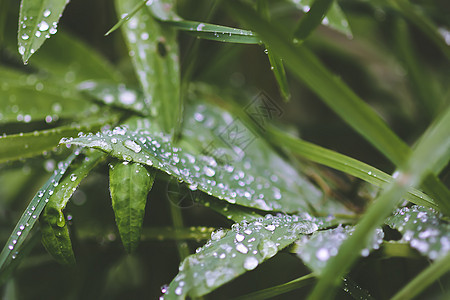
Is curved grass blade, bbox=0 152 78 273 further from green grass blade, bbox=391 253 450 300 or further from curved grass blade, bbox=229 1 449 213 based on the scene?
green grass blade, bbox=391 253 450 300

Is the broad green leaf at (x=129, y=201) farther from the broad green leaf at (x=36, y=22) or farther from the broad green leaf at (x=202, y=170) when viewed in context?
the broad green leaf at (x=36, y=22)

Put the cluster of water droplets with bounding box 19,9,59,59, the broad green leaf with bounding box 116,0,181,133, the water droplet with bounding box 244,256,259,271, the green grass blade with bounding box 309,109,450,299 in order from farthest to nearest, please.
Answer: the broad green leaf with bounding box 116,0,181,133 → the cluster of water droplets with bounding box 19,9,59,59 → the water droplet with bounding box 244,256,259,271 → the green grass blade with bounding box 309,109,450,299

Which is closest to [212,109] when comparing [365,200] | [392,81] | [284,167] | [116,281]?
[284,167]

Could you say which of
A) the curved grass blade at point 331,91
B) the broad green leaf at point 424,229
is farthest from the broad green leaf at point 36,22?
the broad green leaf at point 424,229

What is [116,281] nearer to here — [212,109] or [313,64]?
[212,109]

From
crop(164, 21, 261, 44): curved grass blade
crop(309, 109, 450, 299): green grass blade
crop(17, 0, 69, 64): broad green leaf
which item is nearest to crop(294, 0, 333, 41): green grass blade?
crop(164, 21, 261, 44): curved grass blade

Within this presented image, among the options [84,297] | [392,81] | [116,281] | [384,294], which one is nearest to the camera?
[384,294]
